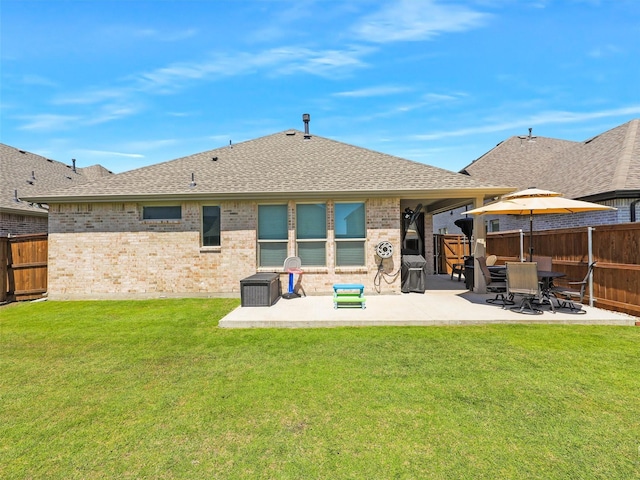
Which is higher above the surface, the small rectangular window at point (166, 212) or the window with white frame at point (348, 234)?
the small rectangular window at point (166, 212)

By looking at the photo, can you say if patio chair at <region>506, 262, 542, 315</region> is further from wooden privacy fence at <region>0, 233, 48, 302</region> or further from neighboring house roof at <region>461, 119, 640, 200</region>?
wooden privacy fence at <region>0, 233, 48, 302</region>

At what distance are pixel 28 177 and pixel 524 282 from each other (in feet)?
70.6

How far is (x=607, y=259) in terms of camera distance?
7430 millimetres

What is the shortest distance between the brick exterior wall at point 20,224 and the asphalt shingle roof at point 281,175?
446 cm

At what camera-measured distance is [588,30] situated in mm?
8781

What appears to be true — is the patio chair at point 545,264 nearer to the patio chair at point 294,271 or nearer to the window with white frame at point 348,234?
the window with white frame at point 348,234

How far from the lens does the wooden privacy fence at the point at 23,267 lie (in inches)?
390

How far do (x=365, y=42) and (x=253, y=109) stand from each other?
6545mm

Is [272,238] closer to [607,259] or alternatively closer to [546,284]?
[546,284]

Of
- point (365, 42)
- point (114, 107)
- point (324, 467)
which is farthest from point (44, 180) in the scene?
point (324, 467)

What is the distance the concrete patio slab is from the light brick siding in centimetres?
179

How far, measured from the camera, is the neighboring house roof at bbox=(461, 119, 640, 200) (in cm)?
1100

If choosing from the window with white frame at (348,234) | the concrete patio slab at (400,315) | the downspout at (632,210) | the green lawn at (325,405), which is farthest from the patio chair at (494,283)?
the downspout at (632,210)

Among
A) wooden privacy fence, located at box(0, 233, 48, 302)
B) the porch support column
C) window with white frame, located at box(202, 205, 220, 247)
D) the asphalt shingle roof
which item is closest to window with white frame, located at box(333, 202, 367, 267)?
the asphalt shingle roof
